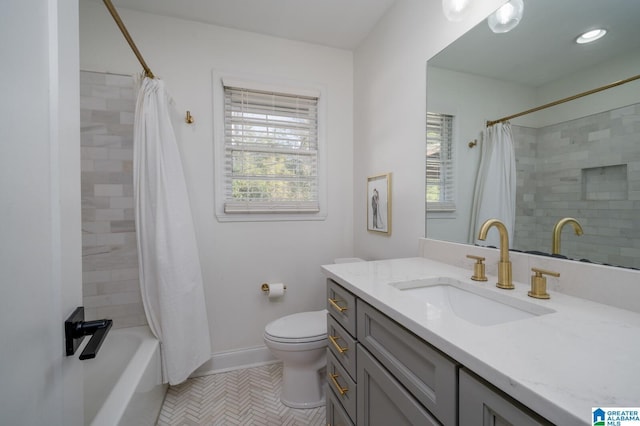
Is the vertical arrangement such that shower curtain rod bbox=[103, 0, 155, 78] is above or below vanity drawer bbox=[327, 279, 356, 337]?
above

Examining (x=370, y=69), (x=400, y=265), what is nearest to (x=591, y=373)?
(x=400, y=265)

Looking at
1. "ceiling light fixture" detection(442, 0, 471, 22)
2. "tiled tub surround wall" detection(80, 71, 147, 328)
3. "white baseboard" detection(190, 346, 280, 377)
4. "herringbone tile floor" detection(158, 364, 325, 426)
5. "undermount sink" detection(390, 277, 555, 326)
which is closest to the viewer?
"undermount sink" detection(390, 277, 555, 326)

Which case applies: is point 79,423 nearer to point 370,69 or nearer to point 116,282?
point 116,282

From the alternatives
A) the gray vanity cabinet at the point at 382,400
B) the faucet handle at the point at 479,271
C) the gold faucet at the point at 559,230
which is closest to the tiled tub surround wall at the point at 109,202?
the gray vanity cabinet at the point at 382,400

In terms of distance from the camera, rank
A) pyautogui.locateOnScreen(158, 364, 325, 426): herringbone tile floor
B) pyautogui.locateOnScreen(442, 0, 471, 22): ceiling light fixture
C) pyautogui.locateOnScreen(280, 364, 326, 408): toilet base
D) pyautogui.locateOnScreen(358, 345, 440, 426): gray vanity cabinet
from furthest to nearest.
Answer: pyautogui.locateOnScreen(280, 364, 326, 408): toilet base < pyautogui.locateOnScreen(158, 364, 325, 426): herringbone tile floor < pyautogui.locateOnScreen(442, 0, 471, 22): ceiling light fixture < pyautogui.locateOnScreen(358, 345, 440, 426): gray vanity cabinet

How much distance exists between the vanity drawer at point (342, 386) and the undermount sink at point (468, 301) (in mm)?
438

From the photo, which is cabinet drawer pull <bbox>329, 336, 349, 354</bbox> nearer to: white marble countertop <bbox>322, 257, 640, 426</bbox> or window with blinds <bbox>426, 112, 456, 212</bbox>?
white marble countertop <bbox>322, 257, 640, 426</bbox>

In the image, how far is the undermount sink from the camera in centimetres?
78

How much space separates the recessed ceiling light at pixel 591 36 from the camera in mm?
794

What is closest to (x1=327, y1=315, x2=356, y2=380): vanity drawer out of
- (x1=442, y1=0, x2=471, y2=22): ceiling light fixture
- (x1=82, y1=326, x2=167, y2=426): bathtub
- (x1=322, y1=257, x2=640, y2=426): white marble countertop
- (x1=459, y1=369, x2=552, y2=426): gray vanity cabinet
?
(x1=322, y1=257, x2=640, y2=426): white marble countertop

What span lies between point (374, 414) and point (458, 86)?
1478 millimetres

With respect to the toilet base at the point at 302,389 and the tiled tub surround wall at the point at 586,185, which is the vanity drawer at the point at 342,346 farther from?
the tiled tub surround wall at the point at 586,185

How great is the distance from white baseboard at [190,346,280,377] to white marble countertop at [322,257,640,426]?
1.53 m

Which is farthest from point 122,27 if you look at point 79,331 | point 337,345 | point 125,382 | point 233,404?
point 233,404
